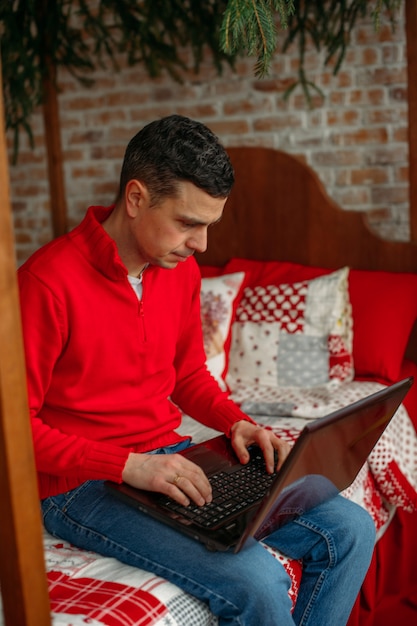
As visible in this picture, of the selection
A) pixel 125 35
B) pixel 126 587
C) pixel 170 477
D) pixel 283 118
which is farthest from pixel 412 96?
pixel 126 587

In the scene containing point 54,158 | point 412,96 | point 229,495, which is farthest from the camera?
point 54,158

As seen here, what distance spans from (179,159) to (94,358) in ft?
1.44

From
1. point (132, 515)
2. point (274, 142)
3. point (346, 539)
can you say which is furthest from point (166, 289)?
point (274, 142)

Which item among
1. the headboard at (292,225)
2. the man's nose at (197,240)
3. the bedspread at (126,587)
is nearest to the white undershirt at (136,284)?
the man's nose at (197,240)

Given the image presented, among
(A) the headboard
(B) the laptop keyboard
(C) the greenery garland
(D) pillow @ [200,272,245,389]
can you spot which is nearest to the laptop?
(B) the laptop keyboard

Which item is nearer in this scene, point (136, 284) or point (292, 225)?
point (136, 284)

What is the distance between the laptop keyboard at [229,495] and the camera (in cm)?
143

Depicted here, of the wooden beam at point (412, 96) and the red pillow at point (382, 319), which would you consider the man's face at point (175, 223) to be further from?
the wooden beam at point (412, 96)

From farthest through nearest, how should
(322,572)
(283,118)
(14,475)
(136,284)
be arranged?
(283,118) < (136,284) < (322,572) < (14,475)

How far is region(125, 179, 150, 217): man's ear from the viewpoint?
1.59 meters

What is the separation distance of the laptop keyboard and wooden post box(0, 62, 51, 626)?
402mm

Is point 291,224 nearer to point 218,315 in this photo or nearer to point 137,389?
point 218,315

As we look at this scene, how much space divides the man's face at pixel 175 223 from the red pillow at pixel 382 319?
3.94 feet

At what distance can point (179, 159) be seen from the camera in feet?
5.09
